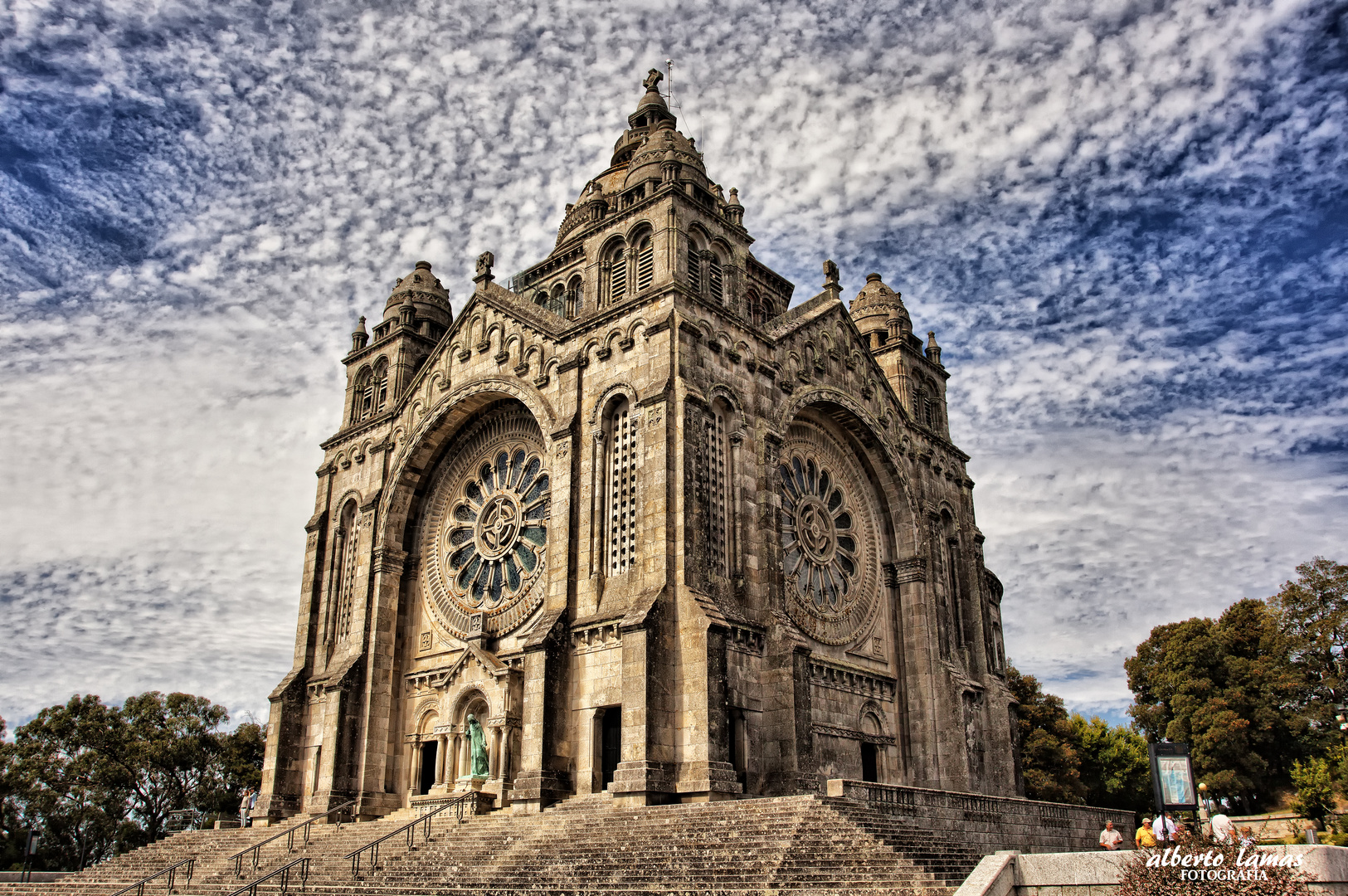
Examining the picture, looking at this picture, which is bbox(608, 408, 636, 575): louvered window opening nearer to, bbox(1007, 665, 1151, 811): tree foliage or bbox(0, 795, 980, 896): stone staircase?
bbox(0, 795, 980, 896): stone staircase

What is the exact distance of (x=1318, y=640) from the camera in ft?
134

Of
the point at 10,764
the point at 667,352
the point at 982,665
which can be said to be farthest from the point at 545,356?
the point at 10,764

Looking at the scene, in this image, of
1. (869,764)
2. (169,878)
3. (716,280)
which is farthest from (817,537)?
(169,878)

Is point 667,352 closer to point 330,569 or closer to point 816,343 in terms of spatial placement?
point 816,343

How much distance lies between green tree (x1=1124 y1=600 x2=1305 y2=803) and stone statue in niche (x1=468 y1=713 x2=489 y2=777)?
31.7 meters

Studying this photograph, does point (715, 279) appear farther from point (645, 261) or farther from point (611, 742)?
point (611, 742)

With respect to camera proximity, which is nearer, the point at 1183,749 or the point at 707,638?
the point at 1183,749

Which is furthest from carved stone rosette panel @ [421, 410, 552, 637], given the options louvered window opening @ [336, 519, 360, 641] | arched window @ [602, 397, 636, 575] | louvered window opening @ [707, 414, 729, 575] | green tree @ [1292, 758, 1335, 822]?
green tree @ [1292, 758, 1335, 822]

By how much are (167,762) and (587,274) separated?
27.1 metres

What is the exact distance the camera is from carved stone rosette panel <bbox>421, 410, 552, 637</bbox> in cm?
2862

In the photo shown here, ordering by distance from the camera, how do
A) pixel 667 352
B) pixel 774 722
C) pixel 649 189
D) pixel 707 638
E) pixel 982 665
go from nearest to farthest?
pixel 707 638 → pixel 774 722 → pixel 667 352 → pixel 649 189 → pixel 982 665

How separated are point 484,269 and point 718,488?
12.1 m

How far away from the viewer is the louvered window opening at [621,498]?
24641 mm

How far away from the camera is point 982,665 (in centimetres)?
3331
